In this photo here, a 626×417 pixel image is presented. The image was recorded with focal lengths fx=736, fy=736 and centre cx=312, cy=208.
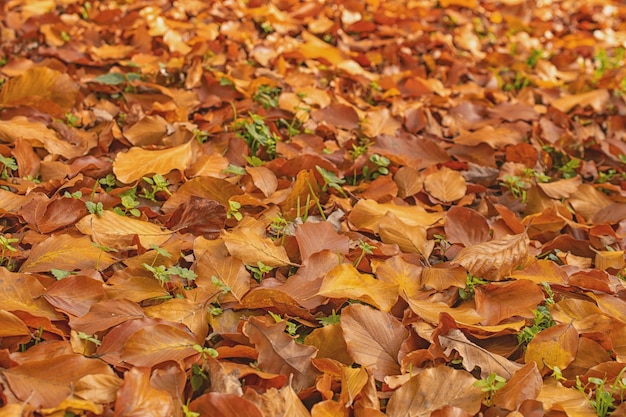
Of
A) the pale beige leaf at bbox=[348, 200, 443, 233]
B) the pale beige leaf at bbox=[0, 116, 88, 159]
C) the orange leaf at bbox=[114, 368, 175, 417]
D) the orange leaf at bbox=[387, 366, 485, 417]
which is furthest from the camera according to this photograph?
the pale beige leaf at bbox=[0, 116, 88, 159]

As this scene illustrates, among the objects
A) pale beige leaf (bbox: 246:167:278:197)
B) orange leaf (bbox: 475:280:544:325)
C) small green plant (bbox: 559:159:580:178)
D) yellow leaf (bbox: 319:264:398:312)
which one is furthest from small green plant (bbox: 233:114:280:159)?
small green plant (bbox: 559:159:580:178)

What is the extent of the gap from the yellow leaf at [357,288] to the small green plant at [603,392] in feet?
1.18

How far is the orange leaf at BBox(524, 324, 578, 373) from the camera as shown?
1304 millimetres

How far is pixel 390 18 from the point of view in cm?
303

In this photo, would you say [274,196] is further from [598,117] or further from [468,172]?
[598,117]

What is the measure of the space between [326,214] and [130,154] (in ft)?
1.62

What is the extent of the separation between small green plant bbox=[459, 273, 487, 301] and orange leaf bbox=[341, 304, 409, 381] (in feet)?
0.66

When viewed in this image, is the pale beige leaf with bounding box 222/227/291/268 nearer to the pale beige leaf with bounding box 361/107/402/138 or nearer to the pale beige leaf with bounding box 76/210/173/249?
the pale beige leaf with bounding box 76/210/173/249

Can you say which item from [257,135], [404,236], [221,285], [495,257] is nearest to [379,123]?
[257,135]

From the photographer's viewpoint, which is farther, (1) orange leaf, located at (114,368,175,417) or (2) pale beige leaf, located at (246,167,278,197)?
(2) pale beige leaf, located at (246,167,278,197)

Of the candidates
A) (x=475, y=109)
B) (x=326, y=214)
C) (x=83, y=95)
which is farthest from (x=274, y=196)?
(x=475, y=109)

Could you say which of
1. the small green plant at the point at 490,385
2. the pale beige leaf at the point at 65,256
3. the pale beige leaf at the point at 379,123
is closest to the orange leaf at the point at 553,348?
the small green plant at the point at 490,385

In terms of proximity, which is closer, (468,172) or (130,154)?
(130,154)

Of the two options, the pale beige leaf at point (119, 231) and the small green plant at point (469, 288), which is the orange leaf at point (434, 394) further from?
the pale beige leaf at point (119, 231)
